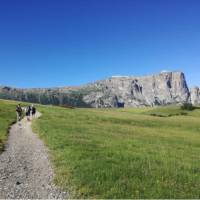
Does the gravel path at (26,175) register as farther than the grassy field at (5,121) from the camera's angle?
No

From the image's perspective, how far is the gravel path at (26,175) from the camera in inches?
571

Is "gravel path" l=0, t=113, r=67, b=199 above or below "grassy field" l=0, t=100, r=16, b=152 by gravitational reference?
below

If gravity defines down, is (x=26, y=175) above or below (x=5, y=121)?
below

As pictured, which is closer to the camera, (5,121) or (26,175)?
(26,175)

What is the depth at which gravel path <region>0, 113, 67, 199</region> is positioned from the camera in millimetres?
14500

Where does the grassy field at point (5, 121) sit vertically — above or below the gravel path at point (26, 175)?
above

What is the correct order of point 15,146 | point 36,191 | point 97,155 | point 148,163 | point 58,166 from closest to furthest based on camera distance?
point 36,191 < point 58,166 < point 148,163 < point 97,155 < point 15,146

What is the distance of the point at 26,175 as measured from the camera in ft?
58.4

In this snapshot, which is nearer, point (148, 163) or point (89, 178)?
point (89, 178)

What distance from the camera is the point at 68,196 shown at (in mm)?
14266

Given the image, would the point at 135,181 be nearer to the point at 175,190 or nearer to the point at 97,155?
the point at 175,190

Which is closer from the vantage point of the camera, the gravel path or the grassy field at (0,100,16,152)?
the gravel path

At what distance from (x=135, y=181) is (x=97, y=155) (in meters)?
7.67

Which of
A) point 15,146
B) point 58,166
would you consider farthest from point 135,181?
point 15,146
